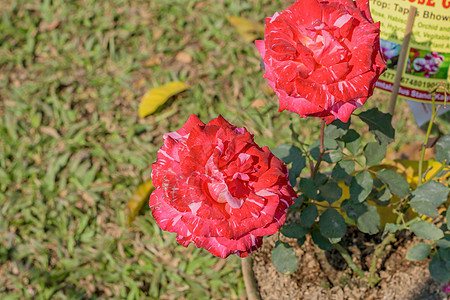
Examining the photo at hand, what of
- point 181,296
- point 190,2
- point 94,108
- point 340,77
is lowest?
point 181,296

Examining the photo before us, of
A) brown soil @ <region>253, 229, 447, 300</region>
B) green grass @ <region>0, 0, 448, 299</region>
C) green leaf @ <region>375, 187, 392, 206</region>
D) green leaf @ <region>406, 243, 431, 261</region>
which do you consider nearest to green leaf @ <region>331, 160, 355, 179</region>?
green leaf @ <region>375, 187, 392, 206</region>

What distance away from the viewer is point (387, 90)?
1.31 metres

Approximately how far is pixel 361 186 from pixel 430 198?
157 millimetres

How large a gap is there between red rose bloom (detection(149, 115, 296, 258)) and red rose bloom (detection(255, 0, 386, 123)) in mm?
119

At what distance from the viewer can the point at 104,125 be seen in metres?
2.23

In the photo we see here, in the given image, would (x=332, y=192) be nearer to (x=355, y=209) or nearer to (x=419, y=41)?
(x=355, y=209)

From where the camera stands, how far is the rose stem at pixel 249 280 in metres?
1.33

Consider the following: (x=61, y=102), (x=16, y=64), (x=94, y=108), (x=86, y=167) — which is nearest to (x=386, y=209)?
(x=86, y=167)

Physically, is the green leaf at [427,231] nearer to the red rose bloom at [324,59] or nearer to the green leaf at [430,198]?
the green leaf at [430,198]

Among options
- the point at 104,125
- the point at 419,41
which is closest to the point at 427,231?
the point at 419,41

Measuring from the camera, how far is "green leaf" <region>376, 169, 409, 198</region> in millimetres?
1061

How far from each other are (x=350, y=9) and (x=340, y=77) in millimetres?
129

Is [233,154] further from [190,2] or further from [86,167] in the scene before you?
[190,2]

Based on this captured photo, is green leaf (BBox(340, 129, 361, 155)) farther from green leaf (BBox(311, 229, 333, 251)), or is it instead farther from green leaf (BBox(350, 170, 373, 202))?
green leaf (BBox(311, 229, 333, 251))
